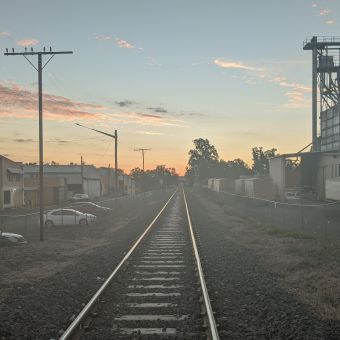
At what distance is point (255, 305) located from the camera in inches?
382

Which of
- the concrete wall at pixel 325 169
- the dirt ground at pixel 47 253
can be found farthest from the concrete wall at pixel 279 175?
the dirt ground at pixel 47 253

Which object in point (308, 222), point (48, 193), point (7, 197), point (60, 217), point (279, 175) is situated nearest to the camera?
point (308, 222)

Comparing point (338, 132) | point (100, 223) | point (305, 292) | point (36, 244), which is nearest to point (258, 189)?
point (338, 132)

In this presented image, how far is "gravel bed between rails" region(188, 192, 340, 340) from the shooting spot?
7938 millimetres

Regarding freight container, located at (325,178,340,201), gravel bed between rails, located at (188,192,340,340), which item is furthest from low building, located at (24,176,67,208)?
gravel bed between rails, located at (188,192,340,340)

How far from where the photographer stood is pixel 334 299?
1011 cm

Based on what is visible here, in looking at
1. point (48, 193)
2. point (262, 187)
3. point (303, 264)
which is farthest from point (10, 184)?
point (303, 264)

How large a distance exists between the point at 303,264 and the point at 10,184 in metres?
53.0

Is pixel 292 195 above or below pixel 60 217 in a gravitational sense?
above

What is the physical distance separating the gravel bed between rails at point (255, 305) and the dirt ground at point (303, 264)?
31cm

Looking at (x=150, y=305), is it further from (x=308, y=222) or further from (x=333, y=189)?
(x=333, y=189)

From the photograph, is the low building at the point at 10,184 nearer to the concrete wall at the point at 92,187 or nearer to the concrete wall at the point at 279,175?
the concrete wall at the point at 92,187

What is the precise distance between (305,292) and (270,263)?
14.2 feet

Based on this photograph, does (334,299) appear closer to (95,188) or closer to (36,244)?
(36,244)
